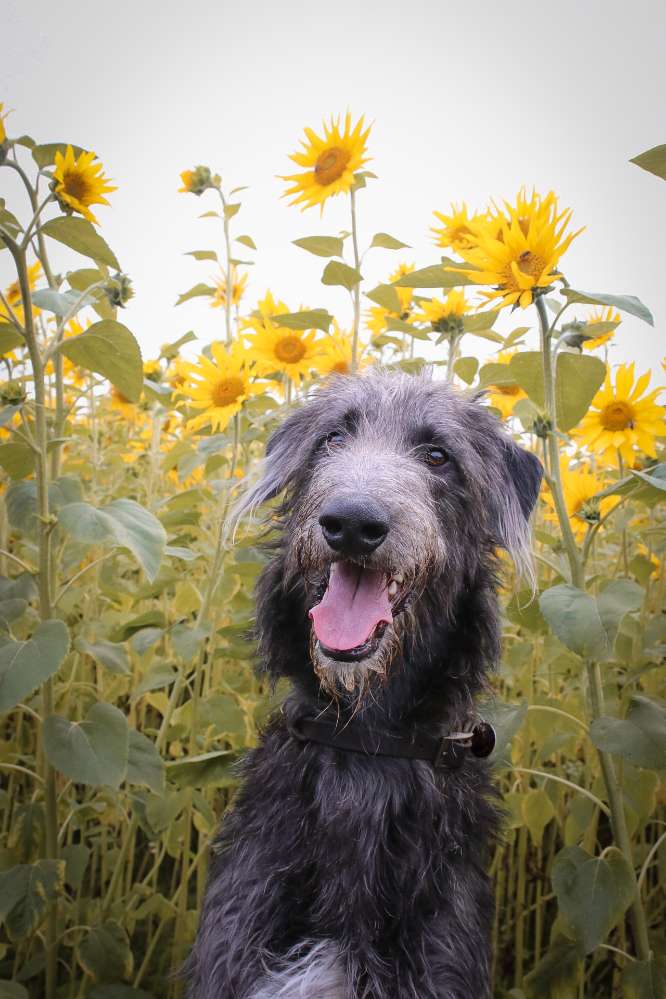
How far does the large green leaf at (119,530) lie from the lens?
5.33ft

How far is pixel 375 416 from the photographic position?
225cm

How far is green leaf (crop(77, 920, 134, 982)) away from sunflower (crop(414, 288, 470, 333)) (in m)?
2.29

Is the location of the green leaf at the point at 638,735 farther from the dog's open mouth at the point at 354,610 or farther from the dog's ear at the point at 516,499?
the dog's open mouth at the point at 354,610

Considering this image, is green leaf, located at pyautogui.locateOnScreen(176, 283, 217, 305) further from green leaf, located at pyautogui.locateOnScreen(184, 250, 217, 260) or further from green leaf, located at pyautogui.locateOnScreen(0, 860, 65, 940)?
green leaf, located at pyautogui.locateOnScreen(0, 860, 65, 940)

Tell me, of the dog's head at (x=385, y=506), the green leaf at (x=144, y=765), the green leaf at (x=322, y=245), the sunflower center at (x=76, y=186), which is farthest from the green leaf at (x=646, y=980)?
the sunflower center at (x=76, y=186)

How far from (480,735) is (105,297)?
173 cm

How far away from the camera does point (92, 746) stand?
1851mm

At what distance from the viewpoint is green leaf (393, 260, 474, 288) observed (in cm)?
205

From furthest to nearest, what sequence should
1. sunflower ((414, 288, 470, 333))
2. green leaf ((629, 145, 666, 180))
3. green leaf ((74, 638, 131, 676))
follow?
1. sunflower ((414, 288, 470, 333))
2. green leaf ((74, 638, 131, 676))
3. green leaf ((629, 145, 666, 180))

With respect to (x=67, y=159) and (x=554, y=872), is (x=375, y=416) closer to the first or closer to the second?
(x=67, y=159)

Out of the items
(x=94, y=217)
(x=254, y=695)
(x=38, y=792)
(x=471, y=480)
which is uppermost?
(x=94, y=217)

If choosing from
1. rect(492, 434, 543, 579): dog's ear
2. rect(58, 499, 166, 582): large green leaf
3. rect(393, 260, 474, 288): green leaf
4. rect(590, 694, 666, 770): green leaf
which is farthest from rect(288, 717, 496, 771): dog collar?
rect(393, 260, 474, 288): green leaf

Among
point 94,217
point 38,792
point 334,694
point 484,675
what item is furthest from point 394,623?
point 38,792

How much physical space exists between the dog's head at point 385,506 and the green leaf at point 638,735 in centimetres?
48
